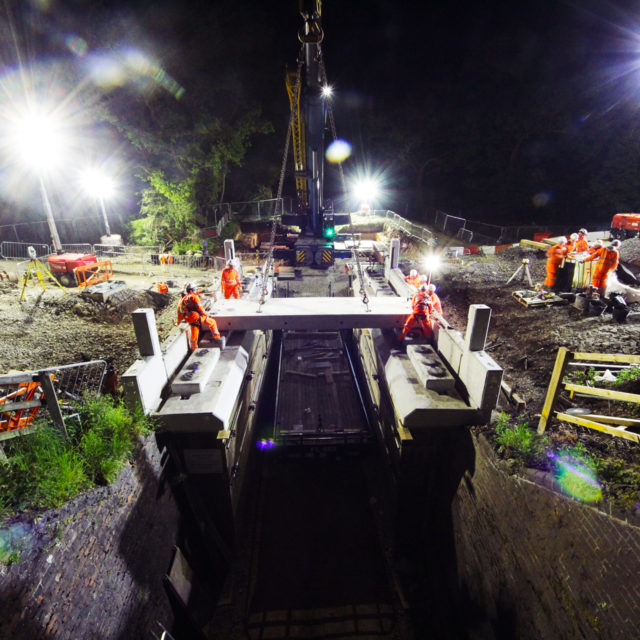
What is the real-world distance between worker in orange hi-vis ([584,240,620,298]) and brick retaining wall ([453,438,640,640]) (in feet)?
23.1

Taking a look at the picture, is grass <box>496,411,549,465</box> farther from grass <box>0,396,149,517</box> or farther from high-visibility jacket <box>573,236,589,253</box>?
high-visibility jacket <box>573,236,589,253</box>

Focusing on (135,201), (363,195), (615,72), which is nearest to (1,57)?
(135,201)

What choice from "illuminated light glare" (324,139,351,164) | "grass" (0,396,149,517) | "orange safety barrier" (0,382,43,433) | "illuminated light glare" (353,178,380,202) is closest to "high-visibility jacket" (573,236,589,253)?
"grass" (0,396,149,517)

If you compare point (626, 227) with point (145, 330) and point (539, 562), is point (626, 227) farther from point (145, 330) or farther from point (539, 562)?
point (145, 330)

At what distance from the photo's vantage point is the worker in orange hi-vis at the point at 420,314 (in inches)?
347

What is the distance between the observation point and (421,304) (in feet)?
29.0

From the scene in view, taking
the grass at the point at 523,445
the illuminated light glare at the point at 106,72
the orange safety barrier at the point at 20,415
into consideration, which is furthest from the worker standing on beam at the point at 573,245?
the illuminated light glare at the point at 106,72

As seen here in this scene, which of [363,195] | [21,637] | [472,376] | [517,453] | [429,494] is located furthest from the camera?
[363,195]

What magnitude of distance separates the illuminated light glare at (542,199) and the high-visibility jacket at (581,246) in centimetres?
2316

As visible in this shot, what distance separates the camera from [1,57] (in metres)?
18.4

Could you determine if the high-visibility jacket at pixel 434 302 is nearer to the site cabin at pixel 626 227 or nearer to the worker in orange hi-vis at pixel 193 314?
the worker in orange hi-vis at pixel 193 314

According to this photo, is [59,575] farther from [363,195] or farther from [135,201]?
[363,195]

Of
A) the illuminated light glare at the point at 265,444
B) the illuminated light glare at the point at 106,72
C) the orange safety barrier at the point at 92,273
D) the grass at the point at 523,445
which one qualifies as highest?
the illuminated light glare at the point at 106,72

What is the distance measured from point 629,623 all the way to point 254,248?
21.3 m
